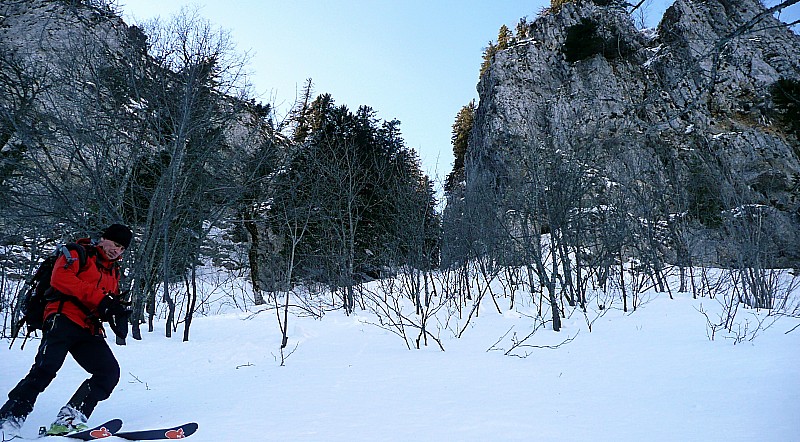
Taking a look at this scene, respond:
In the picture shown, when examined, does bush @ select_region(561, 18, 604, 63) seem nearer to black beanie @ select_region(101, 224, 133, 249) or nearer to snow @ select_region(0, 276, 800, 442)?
snow @ select_region(0, 276, 800, 442)

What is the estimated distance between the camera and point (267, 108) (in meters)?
10.6

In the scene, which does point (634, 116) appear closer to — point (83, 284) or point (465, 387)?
point (465, 387)

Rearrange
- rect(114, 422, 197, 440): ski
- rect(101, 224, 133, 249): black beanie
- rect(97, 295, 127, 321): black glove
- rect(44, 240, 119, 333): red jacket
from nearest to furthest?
rect(114, 422, 197, 440): ski
rect(44, 240, 119, 333): red jacket
rect(97, 295, 127, 321): black glove
rect(101, 224, 133, 249): black beanie

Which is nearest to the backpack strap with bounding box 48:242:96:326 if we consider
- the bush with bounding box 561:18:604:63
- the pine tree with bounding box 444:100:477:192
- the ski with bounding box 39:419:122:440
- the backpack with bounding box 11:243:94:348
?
the backpack with bounding box 11:243:94:348

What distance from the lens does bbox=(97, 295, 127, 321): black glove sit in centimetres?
336

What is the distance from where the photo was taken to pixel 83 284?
10.9 feet

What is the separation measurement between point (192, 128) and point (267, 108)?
8.08 feet

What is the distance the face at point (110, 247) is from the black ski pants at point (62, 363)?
0.53 m

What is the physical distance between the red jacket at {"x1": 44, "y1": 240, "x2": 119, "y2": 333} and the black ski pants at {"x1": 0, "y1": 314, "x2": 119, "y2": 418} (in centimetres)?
6

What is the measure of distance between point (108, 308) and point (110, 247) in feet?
1.58

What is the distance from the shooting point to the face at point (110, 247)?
3533 millimetres

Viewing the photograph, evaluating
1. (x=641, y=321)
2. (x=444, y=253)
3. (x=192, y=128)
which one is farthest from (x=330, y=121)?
(x=641, y=321)

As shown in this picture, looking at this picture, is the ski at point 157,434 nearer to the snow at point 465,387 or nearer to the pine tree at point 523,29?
the snow at point 465,387

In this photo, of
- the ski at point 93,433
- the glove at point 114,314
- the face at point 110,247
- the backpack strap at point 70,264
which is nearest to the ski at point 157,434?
the ski at point 93,433
